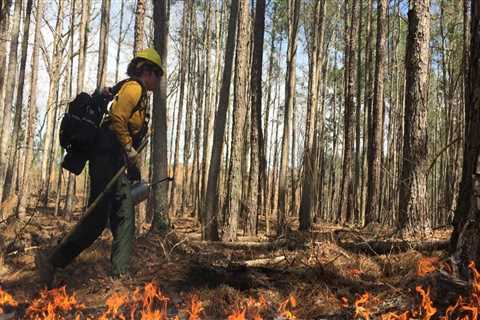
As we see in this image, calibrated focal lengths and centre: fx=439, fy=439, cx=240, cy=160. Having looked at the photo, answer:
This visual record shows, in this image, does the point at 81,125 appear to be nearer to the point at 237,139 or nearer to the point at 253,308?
the point at 253,308

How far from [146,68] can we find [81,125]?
0.80 meters

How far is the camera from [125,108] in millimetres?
3896

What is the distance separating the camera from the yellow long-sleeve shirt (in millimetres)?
3877

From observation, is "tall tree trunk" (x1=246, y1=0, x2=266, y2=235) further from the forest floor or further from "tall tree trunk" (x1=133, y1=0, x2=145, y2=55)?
the forest floor

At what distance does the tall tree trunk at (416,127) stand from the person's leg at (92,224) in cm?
383

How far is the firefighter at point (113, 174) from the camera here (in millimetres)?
3895

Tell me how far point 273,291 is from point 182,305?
0.75 metres

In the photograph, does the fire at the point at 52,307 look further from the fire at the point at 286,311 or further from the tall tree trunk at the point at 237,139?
the tall tree trunk at the point at 237,139

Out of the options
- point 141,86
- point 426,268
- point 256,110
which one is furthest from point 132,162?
point 256,110

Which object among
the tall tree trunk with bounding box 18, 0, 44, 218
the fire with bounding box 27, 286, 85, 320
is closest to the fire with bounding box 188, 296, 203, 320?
the fire with bounding box 27, 286, 85, 320

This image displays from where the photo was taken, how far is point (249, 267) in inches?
154

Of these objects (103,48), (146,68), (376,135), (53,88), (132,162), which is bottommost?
(132,162)

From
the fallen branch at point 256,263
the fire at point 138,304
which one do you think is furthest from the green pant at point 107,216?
the fallen branch at point 256,263

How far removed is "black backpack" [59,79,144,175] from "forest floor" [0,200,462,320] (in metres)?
1.12
